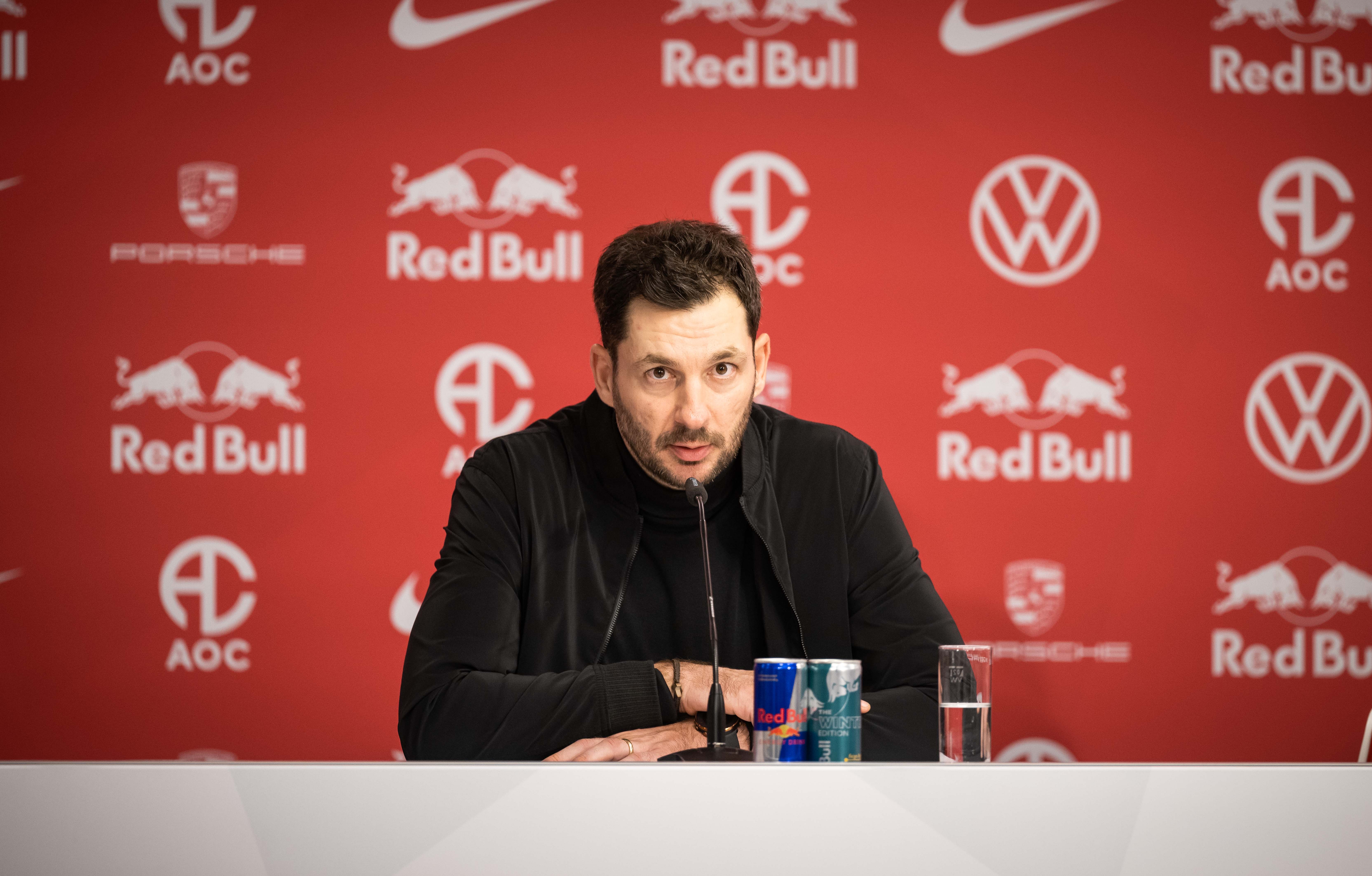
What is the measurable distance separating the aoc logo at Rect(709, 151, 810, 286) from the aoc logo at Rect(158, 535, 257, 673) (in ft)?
5.14

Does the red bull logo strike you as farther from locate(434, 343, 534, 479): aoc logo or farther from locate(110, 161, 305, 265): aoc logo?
locate(110, 161, 305, 265): aoc logo

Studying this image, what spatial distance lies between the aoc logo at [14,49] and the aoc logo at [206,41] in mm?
361

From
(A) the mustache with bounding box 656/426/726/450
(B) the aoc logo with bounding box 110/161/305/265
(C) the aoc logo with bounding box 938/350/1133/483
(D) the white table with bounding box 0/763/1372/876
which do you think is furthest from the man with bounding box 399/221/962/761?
(B) the aoc logo with bounding box 110/161/305/265

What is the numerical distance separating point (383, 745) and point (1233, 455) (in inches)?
93.3

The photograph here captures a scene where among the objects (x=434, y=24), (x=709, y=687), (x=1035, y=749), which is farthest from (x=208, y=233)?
(x=1035, y=749)

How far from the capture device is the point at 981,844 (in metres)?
0.83

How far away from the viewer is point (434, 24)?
9.32 ft

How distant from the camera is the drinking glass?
1293mm

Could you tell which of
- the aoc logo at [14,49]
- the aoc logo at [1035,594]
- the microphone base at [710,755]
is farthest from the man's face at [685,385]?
the aoc logo at [14,49]

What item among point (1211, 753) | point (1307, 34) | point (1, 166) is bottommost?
point (1211, 753)

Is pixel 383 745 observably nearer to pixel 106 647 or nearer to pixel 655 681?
pixel 106 647

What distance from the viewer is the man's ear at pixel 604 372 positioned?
70.2 inches

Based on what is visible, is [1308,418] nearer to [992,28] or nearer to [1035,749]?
[1035,749]

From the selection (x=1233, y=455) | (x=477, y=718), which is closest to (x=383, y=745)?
(x=477, y=718)
